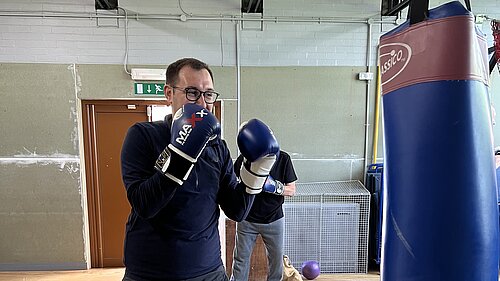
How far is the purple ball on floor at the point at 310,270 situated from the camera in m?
3.26

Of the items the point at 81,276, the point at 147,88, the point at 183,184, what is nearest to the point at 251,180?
the point at 183,184

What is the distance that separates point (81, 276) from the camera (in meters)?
3.57

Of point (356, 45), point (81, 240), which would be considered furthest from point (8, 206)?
point (356, 45)

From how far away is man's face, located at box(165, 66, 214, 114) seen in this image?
3.95ft

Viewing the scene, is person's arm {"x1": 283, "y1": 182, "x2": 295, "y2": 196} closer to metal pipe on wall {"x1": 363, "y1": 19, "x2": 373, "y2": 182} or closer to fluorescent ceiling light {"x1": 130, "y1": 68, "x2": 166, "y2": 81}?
metal pipe on wall {"x1": 363, "y1": 19, "x2": 373, "y2": 182}

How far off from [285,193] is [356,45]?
1817 millimetres

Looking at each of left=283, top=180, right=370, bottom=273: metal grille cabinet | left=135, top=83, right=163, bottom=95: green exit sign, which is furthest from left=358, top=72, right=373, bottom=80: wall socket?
left=135, top=83, right=163, bottom=95: green exit sign

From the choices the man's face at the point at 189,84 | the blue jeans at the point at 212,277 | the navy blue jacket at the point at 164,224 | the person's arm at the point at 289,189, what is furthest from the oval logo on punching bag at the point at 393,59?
the person's arm at the point at 289,189

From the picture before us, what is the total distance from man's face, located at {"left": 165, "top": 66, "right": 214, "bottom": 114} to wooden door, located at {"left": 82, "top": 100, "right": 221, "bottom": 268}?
2.43 m

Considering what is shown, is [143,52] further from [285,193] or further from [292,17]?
[285,193]

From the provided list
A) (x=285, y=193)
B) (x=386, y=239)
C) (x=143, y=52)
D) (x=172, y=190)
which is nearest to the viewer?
(x=386, y=239)

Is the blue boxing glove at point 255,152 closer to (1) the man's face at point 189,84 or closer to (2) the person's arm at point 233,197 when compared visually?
(2) the person's arm at point 233,197

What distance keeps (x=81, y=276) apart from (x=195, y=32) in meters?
2.74

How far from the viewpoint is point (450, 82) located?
0.70m
